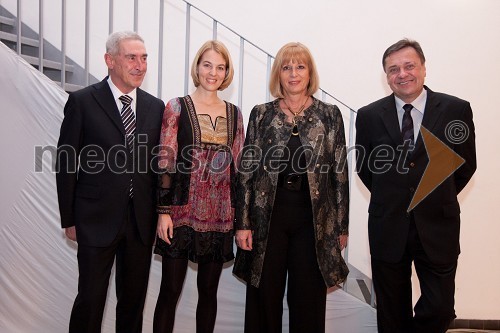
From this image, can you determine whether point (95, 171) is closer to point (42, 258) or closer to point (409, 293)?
point (42, 258)

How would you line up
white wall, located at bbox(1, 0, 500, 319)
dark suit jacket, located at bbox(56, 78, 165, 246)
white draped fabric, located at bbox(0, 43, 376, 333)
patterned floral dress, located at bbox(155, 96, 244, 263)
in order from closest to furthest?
dark suit jacket, located at bbox(56, 78, 165, 246) < patterned floral dress, located at bbox(155, 96, 244, 263) < white draped fabric, located at bbox(0, 43, 376, 333) < white wall, located at bbox(1, 0, 500, 319)

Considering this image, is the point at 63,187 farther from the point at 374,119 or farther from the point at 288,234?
the point at 374,119

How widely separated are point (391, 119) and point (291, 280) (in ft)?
2.85

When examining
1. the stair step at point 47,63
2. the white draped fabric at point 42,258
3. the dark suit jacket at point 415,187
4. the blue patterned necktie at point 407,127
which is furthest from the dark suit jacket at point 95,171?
the stair step at point 47,63

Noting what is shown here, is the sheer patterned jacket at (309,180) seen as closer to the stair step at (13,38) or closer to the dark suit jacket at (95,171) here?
the dark suit jacket at (95,171)

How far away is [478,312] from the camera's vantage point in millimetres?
3623

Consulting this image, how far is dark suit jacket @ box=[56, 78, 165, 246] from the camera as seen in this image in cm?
206

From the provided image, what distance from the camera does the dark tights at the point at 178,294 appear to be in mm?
2148

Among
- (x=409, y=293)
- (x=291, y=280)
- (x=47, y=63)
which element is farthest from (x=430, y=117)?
(x=47, y=63)

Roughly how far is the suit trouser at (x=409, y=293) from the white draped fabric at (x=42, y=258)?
2.33 ft

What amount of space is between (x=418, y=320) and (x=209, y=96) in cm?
→ 141

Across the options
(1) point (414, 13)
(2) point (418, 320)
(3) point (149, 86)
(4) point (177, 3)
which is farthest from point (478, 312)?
(4) point (177, 3)

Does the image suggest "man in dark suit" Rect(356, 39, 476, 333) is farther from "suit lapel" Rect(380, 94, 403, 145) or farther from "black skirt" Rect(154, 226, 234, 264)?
"black skirt" Rect(154, 226, 234, 264)

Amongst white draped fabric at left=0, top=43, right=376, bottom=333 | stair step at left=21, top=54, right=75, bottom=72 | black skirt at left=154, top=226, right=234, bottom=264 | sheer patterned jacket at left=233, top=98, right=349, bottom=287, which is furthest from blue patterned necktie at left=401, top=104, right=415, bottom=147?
stair step at left=21, top=54, right=75, bottom=72
